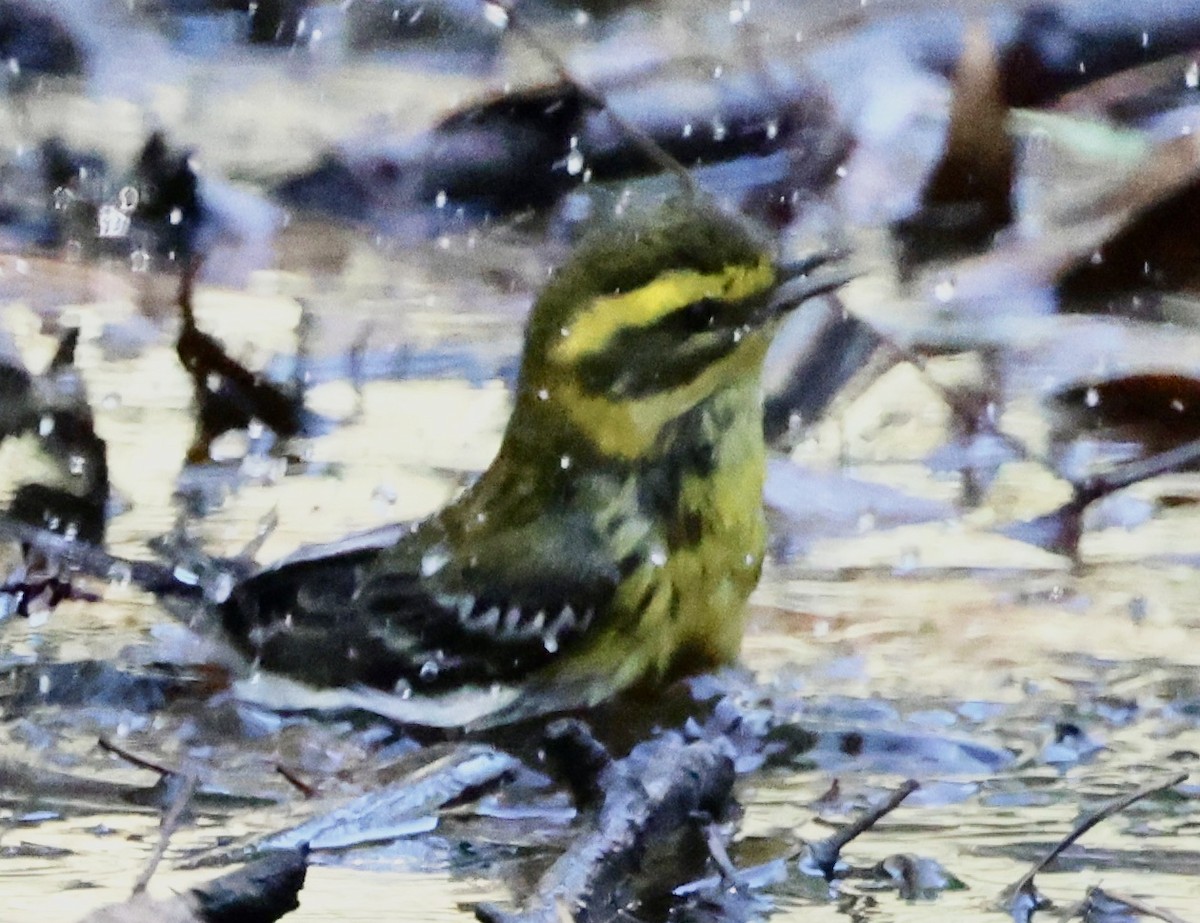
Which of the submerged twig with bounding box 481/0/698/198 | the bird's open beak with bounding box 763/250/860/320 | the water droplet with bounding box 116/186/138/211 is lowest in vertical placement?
the bird's open beak with bounding box 763/250/860/320

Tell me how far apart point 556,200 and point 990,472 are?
2.12m

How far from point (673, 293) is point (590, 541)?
283 millimetres

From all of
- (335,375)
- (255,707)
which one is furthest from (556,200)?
(255,707)

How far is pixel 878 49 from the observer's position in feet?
19.5

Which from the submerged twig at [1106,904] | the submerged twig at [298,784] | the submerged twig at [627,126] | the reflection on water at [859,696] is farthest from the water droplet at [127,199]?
the submerged twig at [1106,904]

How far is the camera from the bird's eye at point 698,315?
2607 millimetres

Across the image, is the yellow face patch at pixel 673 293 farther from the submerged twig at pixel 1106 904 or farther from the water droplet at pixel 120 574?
the submerged twig at pixel 1106 904

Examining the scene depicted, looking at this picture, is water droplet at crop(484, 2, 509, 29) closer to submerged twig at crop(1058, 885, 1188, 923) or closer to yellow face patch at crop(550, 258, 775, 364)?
yellow face patch at crop(550, 258, 775, 364)

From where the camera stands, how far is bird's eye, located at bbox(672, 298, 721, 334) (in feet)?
8.55

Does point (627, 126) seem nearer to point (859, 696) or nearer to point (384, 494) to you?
point (384, 494)

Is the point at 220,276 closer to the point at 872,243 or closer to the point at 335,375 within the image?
the point at 335,375

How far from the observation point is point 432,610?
2.58 meters

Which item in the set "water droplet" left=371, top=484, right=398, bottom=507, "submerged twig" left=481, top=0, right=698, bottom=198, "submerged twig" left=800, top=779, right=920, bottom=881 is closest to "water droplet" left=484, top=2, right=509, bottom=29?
"submerged twig" left=481, top=0, right=698, bottom=198

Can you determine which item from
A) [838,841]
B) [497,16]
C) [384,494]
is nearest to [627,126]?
[497,16]
